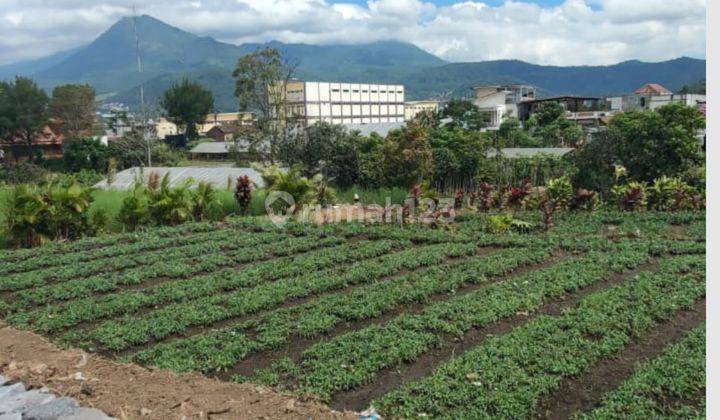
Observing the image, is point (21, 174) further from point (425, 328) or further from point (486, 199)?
Answer: point (425, 328)

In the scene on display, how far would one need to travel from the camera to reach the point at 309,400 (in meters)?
4.06

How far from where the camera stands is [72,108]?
54969mm

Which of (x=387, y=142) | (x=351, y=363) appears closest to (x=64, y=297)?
(x=351, y=363)

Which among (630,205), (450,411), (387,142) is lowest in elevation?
(450,411)

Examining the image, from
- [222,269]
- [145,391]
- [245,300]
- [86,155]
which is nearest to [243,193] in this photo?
[222,269]

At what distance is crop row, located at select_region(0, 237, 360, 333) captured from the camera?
6191mm

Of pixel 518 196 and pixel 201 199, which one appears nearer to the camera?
pixel 518 196

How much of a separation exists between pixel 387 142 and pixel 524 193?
639 centimetres

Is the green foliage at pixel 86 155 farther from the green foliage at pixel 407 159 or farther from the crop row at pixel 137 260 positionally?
the crop row at pixel 137 260

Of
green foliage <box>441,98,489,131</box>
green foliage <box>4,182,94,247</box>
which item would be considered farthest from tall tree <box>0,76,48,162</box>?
green foliage <box>4,182,94,247</box>

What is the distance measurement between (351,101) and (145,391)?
75.4 meters

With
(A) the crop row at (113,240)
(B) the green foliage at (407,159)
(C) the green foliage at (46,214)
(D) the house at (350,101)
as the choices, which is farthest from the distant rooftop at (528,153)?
(D) the house at (350,101)

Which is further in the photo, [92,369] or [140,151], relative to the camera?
[140,151]

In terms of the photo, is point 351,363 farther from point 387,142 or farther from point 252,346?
point 387,142
